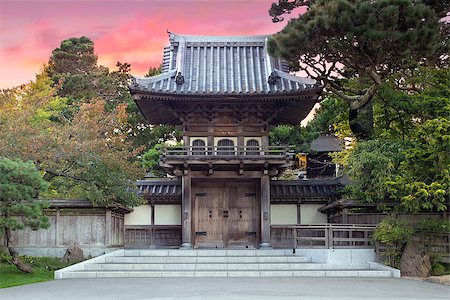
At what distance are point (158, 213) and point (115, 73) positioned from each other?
25074mm

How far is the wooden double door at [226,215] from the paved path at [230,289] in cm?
892

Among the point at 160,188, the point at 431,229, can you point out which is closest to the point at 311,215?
the point at 160,188

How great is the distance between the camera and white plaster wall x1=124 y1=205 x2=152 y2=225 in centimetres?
2750

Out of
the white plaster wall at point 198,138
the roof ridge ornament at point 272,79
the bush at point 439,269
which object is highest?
the roof ridge ornament at point 272,79

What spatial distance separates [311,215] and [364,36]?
10.3m

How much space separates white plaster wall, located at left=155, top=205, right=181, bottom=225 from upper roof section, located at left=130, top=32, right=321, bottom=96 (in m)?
5.70

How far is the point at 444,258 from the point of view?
20172mm

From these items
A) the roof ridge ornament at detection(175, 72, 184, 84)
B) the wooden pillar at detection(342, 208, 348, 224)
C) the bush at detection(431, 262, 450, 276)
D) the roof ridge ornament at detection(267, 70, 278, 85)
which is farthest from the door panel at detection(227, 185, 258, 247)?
the bush at detection(431, 262, 450, 276)

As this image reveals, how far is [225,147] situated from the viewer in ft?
80.4

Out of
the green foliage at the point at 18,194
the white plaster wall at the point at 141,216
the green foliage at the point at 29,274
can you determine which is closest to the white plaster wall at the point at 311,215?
the white plaster wall at the point at 141,216

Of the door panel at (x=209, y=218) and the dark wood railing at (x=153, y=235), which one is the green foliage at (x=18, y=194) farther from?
the door panel at (x=209, y=218)

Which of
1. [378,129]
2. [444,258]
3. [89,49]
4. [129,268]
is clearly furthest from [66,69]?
[444,258]

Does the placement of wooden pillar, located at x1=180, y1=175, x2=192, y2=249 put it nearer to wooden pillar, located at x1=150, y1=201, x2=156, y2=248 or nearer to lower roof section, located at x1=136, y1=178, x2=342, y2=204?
lower roof section, located at x1=136, y1=178, x2=342, y2=204

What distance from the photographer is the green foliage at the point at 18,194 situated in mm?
17391
